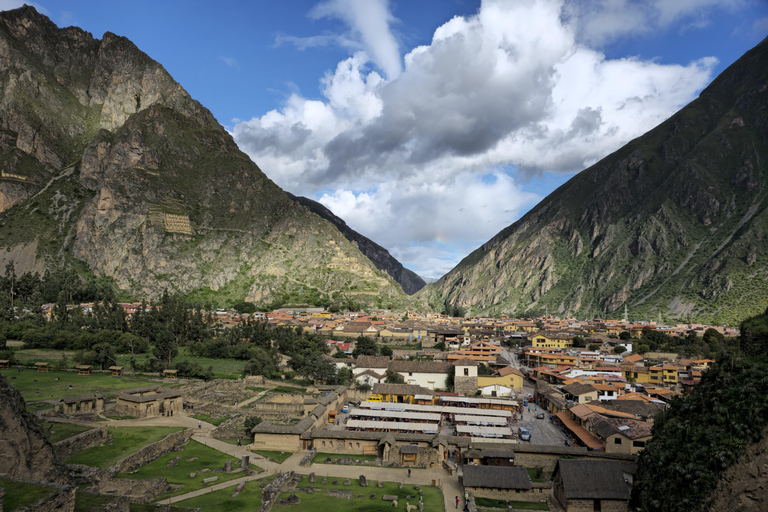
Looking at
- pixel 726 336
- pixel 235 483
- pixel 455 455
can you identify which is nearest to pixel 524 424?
pixel 455 455

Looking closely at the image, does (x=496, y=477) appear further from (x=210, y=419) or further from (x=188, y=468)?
(x=210, y=419)

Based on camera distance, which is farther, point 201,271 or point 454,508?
point 201,271

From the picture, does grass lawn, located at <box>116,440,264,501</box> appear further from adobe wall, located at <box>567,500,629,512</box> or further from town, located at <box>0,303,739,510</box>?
adobe wall, located at <box>567,500,629,512</box>

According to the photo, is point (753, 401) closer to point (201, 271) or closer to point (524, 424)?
point (524, 424)

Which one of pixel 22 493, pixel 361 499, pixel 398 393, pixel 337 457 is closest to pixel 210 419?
pixel 337 457

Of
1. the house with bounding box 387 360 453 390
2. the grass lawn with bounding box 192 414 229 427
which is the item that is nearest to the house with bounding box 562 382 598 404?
the house with bounding box 387 360 453 390

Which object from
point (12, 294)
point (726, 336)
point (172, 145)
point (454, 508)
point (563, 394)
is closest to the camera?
point (454, 508)

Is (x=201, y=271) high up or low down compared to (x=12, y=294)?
up

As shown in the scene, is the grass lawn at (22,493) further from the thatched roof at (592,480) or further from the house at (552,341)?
the house at (552,341)
